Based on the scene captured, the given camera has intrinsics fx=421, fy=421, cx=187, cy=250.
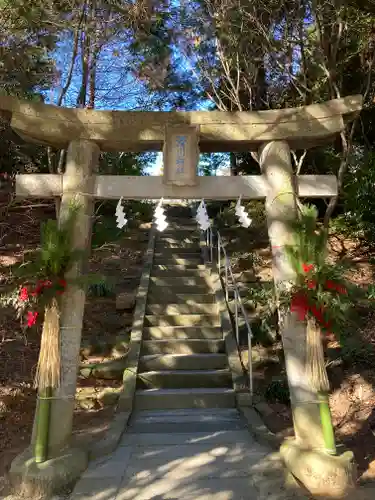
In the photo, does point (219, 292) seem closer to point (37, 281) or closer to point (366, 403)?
point (366, 403)

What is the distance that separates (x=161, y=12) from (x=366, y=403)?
7406 millimetres

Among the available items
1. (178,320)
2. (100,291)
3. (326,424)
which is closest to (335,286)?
(326,424)

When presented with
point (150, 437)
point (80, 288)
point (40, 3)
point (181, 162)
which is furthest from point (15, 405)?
point (40, 3)

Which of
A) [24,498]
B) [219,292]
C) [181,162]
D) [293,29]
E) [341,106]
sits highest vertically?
[293,29]

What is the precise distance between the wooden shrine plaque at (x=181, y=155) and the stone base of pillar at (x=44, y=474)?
8.96 feet

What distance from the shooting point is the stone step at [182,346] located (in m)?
6.35

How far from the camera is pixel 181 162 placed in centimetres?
428

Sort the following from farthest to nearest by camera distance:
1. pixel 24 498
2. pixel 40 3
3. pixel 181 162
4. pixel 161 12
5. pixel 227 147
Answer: pixel 161 12, pixel 40 3, pixel 227 147, pixel 181 162, pixel 24 498

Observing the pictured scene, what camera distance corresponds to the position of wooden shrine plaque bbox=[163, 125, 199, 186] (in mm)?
4273

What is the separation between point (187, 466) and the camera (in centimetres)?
379

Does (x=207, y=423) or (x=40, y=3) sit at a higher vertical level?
(x=40, y=3)

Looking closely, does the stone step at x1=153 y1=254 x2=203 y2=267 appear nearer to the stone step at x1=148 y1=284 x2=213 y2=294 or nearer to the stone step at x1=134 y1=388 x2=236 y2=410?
the stone step at x1=148 y1=284 x2=213 y2=294

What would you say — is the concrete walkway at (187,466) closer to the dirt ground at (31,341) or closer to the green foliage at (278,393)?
the dirt ground at (31,341)

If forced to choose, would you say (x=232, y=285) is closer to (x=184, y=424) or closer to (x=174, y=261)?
(x=174, y=261)
